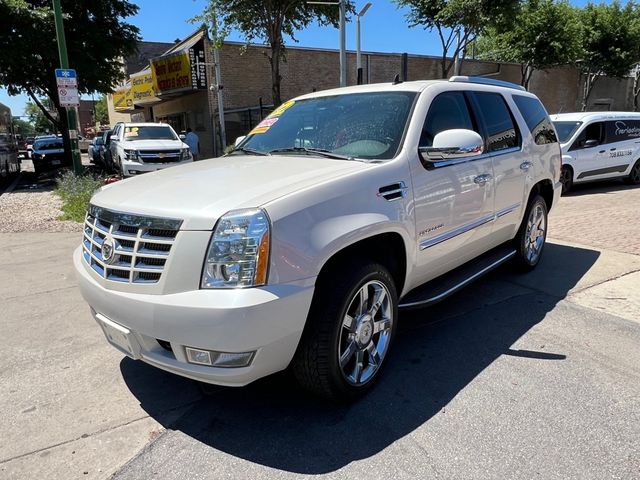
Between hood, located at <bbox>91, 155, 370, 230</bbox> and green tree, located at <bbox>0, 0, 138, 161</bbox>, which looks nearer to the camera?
hood, located at <bbox>91, 155, 370, 230</bbox>

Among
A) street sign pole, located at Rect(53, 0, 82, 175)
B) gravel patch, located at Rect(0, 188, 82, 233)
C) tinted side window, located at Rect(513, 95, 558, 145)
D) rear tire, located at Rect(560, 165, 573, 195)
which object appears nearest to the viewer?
tinted side window, located at Rect(513, 95, 558, 145)

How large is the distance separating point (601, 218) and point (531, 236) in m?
4.00

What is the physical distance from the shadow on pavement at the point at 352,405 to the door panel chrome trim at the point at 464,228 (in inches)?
32.8

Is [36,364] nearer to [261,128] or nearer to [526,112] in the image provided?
[261,128]

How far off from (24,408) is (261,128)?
2.82 metres

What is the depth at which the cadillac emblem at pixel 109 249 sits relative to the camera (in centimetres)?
270

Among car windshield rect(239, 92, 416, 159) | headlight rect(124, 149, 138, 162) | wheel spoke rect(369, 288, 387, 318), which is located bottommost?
wheel spoke rect(369, 288, 387, 318)

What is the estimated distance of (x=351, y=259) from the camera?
294cm

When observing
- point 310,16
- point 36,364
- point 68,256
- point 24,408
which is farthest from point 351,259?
point 310,16

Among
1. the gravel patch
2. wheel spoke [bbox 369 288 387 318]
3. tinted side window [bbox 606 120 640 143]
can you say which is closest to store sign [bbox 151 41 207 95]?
the gravel patch

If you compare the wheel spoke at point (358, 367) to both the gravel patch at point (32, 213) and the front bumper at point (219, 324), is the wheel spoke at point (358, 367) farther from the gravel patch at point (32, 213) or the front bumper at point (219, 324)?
the gravel patch at point (32, 213)

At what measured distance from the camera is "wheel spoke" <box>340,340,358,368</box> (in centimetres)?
291

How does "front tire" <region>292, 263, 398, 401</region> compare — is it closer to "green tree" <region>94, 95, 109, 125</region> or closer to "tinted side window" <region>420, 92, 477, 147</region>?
"tinted side window" <region>420, 92, 477, 147</region>

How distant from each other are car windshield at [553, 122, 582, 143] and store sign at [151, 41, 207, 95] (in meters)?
15.0
